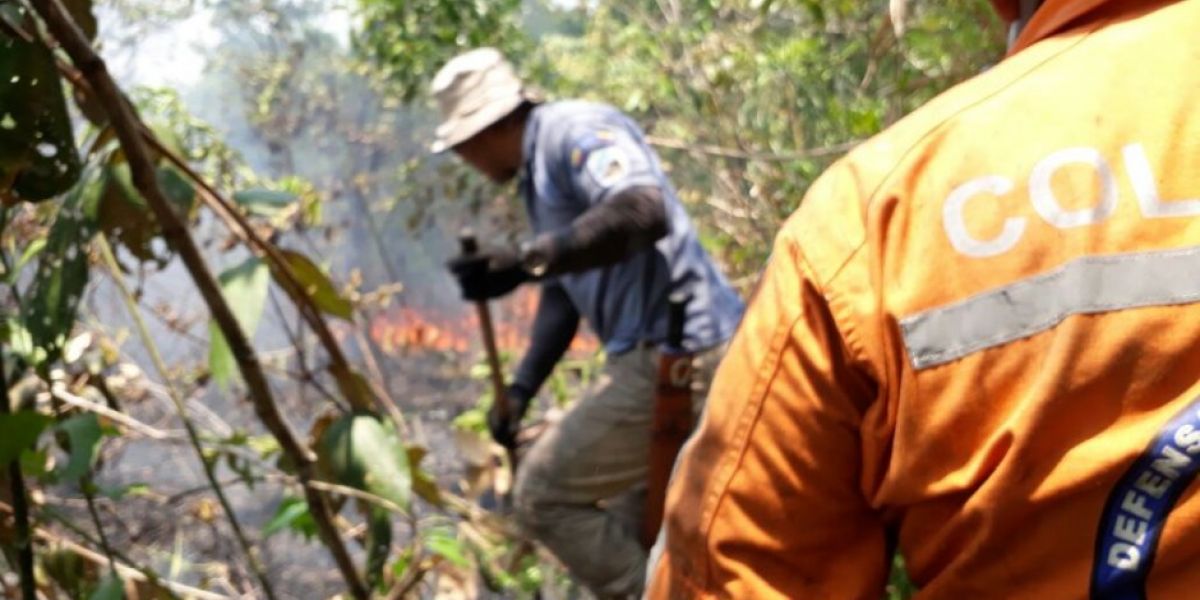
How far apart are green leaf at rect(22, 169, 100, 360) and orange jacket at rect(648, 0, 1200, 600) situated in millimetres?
600

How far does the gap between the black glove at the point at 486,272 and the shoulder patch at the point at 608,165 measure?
0.23 meters

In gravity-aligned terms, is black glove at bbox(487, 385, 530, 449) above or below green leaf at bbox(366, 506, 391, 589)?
below

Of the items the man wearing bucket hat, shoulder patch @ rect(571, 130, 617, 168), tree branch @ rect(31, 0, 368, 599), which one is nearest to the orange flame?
the man wearing bucket hat

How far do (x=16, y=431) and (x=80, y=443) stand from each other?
0.13 metres

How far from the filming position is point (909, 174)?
1.98 feet

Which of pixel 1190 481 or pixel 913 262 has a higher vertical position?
pixel 913 262

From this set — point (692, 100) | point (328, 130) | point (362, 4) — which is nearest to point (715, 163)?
point (692, 100)

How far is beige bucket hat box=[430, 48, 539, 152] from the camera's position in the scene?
89.4 inches

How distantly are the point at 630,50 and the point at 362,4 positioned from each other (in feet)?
3.65

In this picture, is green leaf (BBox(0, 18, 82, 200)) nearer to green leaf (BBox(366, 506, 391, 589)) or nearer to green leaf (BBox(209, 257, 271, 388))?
green leaf (BBox(209, 257, 271, 388))

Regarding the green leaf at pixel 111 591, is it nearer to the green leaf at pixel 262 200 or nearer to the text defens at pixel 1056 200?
the green leaf at pixel 262 200

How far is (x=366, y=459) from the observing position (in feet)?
3.59

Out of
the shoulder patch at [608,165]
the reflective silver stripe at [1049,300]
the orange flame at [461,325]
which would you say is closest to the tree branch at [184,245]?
the reflective silver stripe at [1049,300]

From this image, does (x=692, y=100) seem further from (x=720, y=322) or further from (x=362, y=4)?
(x=720, y=322)
